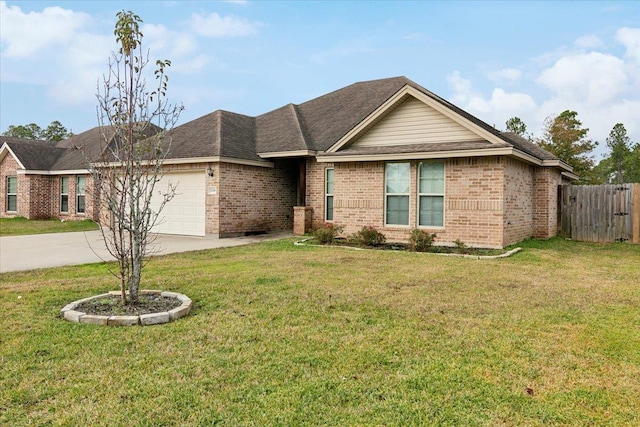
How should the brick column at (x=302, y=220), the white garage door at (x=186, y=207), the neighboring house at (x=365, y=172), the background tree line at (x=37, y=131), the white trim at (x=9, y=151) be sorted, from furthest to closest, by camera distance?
the background tree line at (x=37, y=131), the white trim at (x=9, y=151), the brick column at (x=302, y=220), the white garage door at (x=186, y=207), the neighboring house at (x=365, y=172)

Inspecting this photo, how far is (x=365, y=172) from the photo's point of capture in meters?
13.7

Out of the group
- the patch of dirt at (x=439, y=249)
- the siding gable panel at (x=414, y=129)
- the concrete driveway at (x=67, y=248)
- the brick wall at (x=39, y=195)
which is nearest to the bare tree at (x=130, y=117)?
the concrete driveway at (x=67, y=248)

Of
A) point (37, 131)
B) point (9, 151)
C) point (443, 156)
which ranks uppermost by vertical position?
point (37, 131)

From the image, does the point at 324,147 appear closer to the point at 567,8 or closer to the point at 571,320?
the point at 567,8

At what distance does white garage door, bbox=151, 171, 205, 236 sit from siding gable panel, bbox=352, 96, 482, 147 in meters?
6.28

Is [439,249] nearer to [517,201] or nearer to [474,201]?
[474,201]

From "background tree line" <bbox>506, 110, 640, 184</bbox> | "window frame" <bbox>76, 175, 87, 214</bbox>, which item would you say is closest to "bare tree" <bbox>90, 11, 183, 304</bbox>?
"window frame" <bbox>76, 175, 87, 214</bbox>

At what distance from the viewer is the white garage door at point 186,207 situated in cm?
1570

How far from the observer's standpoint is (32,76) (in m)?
20.3

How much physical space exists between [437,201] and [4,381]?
36.4 feet

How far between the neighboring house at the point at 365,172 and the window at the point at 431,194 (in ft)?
0.10

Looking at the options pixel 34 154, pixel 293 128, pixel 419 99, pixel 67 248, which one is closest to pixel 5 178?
pixel 34 154

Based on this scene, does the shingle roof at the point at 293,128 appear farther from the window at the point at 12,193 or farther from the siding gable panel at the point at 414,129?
the window at the point at 12,193

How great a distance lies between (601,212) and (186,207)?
15.0 m
